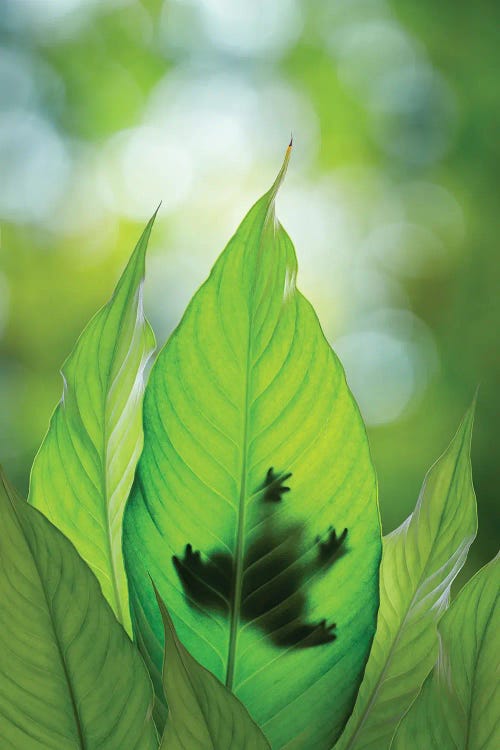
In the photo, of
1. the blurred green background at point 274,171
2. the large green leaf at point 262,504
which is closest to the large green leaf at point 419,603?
the large green leaf at point 262,504

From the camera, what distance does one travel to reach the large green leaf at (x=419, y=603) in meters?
0.26

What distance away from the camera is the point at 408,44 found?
10.3ft

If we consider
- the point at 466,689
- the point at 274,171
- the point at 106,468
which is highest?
the point at 274,171

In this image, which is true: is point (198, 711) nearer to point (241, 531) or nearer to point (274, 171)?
point (241, 531)

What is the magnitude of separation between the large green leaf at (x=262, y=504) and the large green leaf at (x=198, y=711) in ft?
0.18

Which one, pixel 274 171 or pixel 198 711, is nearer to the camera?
pixel 198 711

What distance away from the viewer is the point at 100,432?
0.86 ft

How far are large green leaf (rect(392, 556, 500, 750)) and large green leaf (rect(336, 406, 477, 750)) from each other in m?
0.06

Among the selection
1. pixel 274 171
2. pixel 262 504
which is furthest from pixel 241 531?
pixel 274 171

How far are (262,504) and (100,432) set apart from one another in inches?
2.5

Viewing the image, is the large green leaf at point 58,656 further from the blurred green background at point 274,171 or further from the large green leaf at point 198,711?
the blurred green background at point 274,171

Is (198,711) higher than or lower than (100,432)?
lower

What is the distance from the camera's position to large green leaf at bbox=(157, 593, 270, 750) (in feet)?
0.58

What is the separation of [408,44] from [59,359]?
1881 mm
